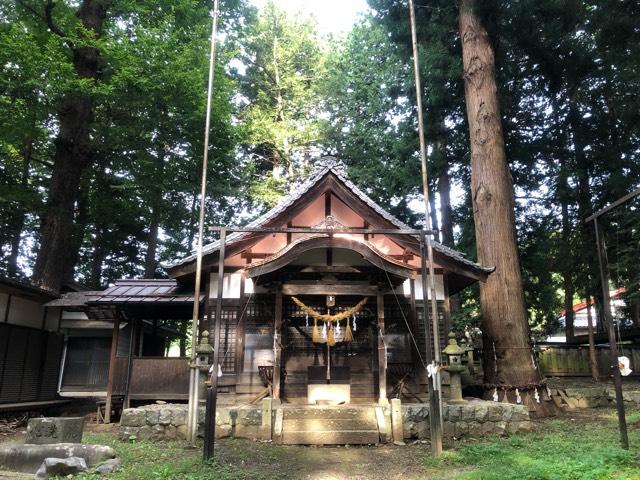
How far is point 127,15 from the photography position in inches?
655

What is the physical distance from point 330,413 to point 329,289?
2.63 metres

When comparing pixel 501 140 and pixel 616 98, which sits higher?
pixel 616 98

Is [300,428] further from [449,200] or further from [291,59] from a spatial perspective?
[291,59]

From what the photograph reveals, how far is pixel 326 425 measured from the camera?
9.15m

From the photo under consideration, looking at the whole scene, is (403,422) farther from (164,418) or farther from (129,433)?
(129,433)

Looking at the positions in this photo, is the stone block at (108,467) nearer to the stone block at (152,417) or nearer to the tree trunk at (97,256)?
the stone block at (152,417)

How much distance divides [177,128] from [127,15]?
4.81 meters

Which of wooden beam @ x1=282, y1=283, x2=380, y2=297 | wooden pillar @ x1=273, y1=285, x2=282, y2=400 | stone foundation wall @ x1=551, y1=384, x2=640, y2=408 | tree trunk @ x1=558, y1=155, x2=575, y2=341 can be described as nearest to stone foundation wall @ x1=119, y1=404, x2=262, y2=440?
wooden pillar @ x1=273, y1=285, x2=282, y2=400

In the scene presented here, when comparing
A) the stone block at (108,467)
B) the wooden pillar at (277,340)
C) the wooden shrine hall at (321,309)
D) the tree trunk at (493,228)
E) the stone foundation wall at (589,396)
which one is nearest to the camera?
the stone block at (108,467)

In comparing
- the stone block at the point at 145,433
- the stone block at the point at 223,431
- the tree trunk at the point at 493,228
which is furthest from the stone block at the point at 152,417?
the tree trunk at the point at 493,228

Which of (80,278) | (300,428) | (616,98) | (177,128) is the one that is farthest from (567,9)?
(80,278)

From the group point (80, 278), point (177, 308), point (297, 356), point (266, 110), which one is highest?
point (266, 110)

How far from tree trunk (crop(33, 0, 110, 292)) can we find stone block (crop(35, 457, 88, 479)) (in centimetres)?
912

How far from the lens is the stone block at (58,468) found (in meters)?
6.30
